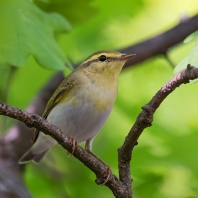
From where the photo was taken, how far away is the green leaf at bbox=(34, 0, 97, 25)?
3.97 m

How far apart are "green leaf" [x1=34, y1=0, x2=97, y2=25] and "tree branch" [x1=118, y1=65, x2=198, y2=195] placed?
1.83 meters

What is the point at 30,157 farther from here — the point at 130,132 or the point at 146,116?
the point at 146,116

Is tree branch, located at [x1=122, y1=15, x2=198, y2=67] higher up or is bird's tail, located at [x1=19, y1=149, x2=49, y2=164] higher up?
tree branch, located at [x1=122, y1=15, x2=198, y2=67]

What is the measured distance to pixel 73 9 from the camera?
4078 millimetres

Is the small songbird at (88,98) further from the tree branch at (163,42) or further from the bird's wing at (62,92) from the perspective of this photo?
the tree branch at (163,42)

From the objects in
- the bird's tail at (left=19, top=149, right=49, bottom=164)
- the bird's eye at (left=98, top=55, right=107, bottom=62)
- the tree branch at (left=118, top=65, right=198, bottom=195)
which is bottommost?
the tree branch at (left=118, top=65, right=198, bottom=195)

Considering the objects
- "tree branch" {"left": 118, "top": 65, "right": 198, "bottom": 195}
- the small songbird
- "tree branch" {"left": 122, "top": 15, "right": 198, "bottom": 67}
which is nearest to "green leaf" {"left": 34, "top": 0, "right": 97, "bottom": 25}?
the small songbird

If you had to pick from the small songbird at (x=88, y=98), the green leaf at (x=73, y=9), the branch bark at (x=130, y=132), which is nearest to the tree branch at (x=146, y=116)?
the branch bark at (x=130, y=132)

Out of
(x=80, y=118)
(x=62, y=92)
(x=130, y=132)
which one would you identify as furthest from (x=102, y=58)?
(x=130, y=132)

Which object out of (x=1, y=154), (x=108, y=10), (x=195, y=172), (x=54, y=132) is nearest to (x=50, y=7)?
(x=108, y=10)

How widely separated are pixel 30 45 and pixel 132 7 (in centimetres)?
194

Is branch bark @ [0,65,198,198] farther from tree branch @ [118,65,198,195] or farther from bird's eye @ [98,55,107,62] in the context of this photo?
bird's eye @ [98,55,107,62]

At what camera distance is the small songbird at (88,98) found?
12.0 feet

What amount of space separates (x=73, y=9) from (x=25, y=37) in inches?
56.5
